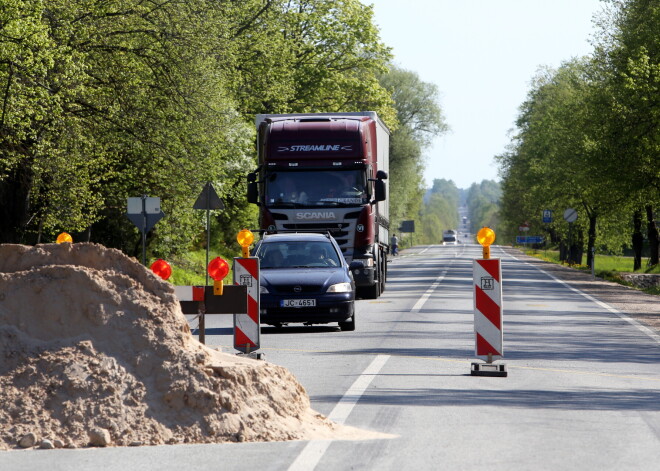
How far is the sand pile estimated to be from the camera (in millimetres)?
8133

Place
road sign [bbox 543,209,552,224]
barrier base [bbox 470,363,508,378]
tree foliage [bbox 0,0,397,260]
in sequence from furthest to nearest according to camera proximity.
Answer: road sign [bbox 543,209,552,224], tree foliage [bbox 0,0,397,260], barrier base [bbox 470,363,508,378]

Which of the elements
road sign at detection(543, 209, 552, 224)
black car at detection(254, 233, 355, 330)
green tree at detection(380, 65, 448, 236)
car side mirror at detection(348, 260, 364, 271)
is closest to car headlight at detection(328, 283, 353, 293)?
black car at detection(254, 233, 355, 330)

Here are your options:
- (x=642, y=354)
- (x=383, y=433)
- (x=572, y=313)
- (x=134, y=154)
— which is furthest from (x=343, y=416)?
(x=134, y=154)

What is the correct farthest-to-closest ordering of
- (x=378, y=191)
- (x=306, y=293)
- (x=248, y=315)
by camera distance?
(x=378, y=191)
(x=306, y=293)
(x=248, y=315)

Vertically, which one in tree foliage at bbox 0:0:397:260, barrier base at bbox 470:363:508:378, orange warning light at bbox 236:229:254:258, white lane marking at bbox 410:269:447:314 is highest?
tree foliage at bbox 0:0:397:260

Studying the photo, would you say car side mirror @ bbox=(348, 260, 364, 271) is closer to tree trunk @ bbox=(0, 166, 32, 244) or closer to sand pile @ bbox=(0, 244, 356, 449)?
tree trunk @ bbox=(0, 166, 32, 244)

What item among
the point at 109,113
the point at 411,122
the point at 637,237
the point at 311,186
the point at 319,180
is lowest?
the point at 637,237

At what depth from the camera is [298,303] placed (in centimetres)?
1870

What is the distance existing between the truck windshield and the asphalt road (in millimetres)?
5478

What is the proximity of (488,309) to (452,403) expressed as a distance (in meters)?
2.81

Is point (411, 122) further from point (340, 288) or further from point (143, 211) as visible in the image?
point (340, 288)

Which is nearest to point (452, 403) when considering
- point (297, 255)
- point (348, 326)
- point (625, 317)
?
point (348, 326)

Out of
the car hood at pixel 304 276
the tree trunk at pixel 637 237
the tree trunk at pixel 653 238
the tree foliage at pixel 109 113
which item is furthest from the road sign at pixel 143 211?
the tree trunk at pixel 637 237

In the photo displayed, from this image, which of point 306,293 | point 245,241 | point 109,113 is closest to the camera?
point 245,241
